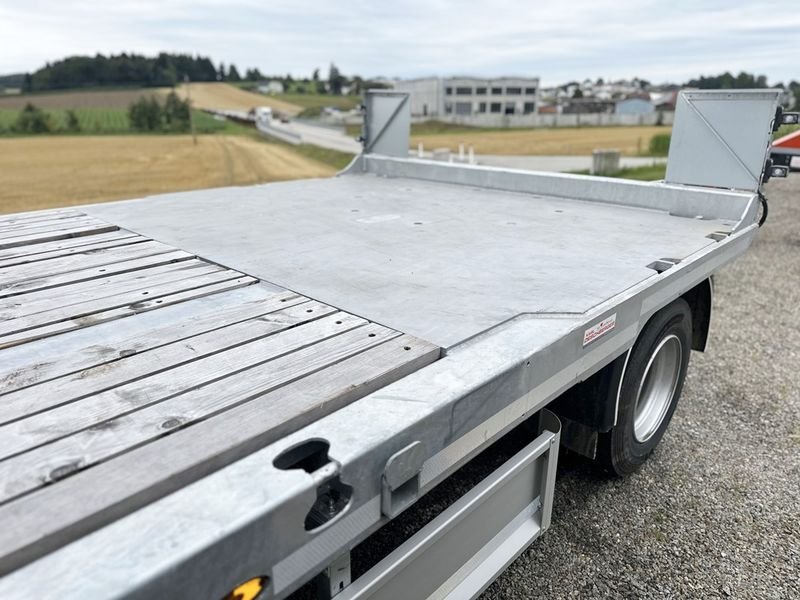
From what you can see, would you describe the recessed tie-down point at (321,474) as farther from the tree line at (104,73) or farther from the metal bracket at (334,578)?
the tree line at (104,73)

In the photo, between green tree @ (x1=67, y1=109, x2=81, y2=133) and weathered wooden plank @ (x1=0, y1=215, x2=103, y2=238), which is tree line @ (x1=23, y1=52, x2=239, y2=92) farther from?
weathered wooden plank @ (x1=0, y1=215, x2=103, y2=238)

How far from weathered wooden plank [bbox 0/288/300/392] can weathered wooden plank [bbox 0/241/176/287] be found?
0.76 m

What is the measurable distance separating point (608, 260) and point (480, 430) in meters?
1.50

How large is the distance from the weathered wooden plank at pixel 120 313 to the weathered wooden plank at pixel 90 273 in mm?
450

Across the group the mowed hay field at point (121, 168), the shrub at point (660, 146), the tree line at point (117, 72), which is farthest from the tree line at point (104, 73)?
the shrub at point (660, 146)

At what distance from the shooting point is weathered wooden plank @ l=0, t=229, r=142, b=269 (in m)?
2.71

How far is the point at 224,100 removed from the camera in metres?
85.3

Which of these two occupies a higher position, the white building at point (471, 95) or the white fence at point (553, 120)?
the white building at point (471, 95)

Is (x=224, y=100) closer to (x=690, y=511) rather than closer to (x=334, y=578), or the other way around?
(x=690, y=511)

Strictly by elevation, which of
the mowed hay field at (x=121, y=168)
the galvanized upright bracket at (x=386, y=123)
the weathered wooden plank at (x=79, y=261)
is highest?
A: the galvanized upright bracket at (x=386, y=123)

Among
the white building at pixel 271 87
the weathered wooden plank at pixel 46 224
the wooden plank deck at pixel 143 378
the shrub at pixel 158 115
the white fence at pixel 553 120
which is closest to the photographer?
the wooden plank deck at pixel 143 378

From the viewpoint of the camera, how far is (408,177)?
18.7 ft

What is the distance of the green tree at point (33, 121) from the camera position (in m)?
37.6

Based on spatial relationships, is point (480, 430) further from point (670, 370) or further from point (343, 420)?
point (670, 370)
